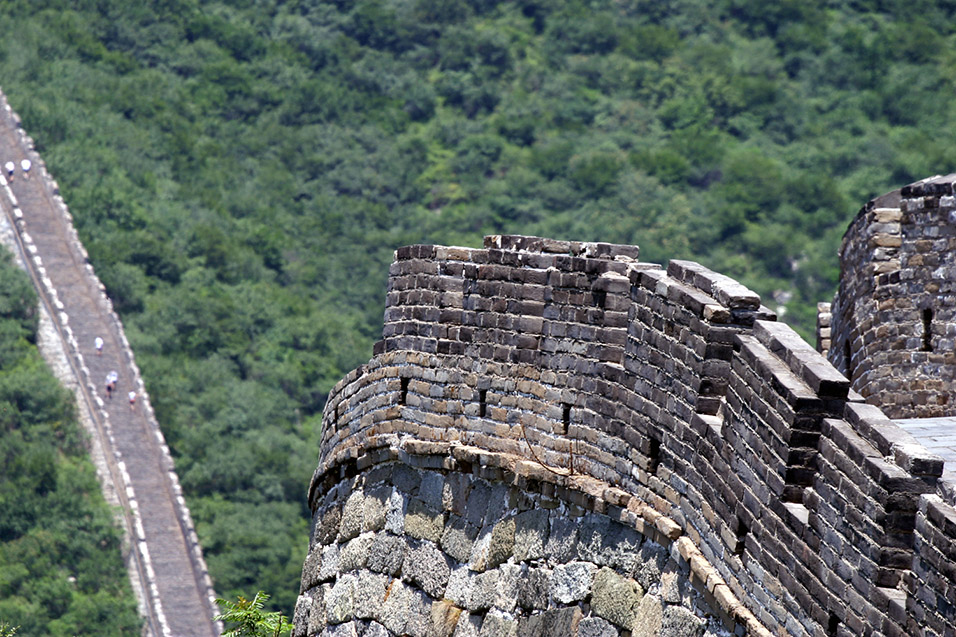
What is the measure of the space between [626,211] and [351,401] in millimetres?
87989

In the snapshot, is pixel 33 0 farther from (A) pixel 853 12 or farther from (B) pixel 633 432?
(B) pixel 633 432

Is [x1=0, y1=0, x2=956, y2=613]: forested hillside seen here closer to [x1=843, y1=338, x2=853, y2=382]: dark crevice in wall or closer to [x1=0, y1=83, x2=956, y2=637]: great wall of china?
[x1=843, y1=338, x2=853, y2=382]: dark crevice in wall

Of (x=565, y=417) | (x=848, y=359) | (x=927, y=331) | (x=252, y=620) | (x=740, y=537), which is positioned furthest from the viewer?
(x=848, y=359)

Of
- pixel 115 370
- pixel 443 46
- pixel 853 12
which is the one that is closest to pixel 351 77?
pixel 443 46

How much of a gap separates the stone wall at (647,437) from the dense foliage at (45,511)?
37.3 metres

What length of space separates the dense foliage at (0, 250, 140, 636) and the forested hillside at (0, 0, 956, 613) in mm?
5910

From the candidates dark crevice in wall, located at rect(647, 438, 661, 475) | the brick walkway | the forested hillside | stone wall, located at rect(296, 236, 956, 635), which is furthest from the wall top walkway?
dark crevice in wall, located at rect(647, 438, 661, 475)

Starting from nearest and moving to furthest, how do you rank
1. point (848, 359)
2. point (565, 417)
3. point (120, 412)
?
point (565, 417) < point (848, 359) < point (120, 412)

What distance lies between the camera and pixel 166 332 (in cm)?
7588

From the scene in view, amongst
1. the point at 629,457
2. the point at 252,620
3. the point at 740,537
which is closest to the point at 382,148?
the point at 252,620

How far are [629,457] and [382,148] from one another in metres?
101

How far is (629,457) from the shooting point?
7500 millimetres

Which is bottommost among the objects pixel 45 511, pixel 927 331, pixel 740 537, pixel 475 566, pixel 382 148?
pixel 740 537

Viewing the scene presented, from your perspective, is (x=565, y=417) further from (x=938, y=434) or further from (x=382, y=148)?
(x=382, y=148)
